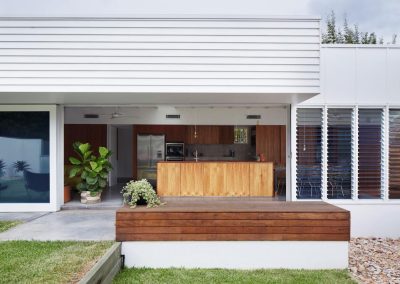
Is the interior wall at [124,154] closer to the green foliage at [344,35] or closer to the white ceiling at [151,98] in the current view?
the white ceiling at [151,98]

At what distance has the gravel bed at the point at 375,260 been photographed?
16.3ft

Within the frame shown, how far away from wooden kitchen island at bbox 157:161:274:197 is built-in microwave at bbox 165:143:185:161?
3.60 m

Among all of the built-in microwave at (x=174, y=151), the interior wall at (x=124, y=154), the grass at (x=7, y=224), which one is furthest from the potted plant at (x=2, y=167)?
the interior wall at (x=124, y=154)

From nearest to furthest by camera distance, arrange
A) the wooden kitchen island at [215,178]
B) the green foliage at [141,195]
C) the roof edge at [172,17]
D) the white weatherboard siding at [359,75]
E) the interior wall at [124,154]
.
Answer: the green foliage at [141,195] → the roof edge at [172,17] → the white weatherboard siding at [359,75] → the wooden kitchen island at [215,178] → the interior wall at [124,154]

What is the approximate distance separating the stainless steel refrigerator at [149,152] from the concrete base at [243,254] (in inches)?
277

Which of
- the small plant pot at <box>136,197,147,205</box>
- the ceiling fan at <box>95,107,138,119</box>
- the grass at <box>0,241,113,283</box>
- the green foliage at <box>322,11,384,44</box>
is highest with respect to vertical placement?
the green foliage at <box>322,11,384,44</box>

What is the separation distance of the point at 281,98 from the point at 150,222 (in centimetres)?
356

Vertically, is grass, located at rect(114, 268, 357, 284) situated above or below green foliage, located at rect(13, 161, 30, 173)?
below

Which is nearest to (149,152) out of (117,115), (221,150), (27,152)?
(221,150)

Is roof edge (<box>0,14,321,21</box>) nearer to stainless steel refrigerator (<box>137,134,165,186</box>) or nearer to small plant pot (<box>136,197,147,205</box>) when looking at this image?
small plant pot (<box>136,197,147,205</box>)

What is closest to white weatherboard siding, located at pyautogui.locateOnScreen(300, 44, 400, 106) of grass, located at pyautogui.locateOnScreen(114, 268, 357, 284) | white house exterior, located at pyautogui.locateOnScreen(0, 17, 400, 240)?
white house exterior, located at pyautogui.locateOnScreen(0, 17, 400, 240)

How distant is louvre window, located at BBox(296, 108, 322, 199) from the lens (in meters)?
7.28

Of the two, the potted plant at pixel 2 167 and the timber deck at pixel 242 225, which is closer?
the timber deck at pixel 242 225

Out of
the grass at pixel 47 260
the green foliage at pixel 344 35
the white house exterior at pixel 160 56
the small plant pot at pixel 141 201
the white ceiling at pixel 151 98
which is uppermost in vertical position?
the green foliage at pixel 344 35
